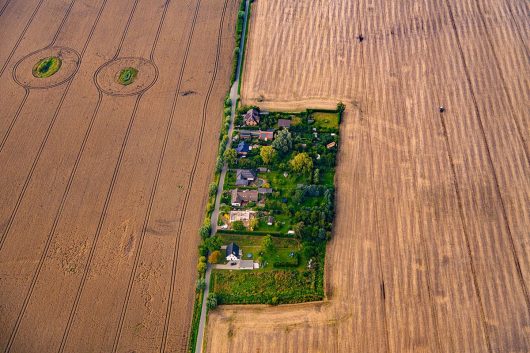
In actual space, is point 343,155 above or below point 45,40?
below

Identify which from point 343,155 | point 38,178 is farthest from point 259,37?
point 38,178

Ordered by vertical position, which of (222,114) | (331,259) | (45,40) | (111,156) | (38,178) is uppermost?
(45,40)

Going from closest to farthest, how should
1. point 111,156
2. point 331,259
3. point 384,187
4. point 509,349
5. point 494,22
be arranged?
point 509,349 < point 331,259 < point 384,187 < point 111,156 < point 494,22

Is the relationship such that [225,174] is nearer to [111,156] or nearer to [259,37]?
[111,156]

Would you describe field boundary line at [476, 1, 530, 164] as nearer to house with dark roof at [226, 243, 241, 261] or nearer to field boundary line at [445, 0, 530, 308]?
field boundary line at [445, 0, 530, 308]

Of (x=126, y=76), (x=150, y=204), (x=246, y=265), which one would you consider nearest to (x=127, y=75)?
(x=126, y=76)

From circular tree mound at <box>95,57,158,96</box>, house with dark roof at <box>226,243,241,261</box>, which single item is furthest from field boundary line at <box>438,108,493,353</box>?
circular tree mound at <box>95,57,158,96</box>

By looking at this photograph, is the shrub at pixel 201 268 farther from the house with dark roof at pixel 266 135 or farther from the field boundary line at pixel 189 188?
the house with dark roof at pixel 266 135
